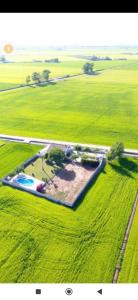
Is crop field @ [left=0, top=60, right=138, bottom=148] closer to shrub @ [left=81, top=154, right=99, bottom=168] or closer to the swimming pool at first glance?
shrub @ [left=81, top=154, right=99, bottom=168]

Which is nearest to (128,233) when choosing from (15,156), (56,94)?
(15,156)

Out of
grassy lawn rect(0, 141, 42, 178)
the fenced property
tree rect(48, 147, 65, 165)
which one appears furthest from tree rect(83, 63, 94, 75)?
tree rect(48, 147, 65, 165)

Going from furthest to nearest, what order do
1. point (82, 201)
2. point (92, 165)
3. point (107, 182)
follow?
point (92, 165) → point (107, 182) → point (82, 201)

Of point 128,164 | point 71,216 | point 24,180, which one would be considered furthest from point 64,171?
point 71,216

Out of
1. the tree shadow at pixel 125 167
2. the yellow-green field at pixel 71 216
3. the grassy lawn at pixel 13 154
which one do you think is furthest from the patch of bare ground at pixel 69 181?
the grassy lawn at pixel 13 154

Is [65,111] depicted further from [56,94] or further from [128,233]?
[128,233]
